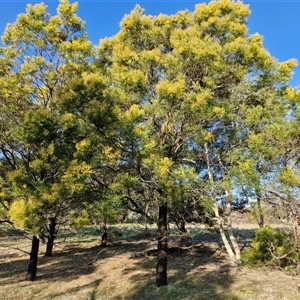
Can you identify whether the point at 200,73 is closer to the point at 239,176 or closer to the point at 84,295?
the point at 239,176

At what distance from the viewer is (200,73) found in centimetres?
978

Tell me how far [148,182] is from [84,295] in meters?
3.62

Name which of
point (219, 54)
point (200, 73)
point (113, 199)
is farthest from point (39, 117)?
point (219, 54)

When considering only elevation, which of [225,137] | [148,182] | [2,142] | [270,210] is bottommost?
[270,210]

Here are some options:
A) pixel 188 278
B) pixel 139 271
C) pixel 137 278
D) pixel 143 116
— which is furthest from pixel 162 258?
pixel 143 116

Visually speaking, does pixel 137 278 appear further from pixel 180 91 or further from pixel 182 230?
pixel 180 91

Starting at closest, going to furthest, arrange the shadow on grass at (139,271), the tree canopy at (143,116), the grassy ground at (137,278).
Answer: the tree canopy at (143,116) → the grassy ground at (137,278) → the shadow on grass at (139,271)

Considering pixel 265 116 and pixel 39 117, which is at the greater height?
pixel 265 116

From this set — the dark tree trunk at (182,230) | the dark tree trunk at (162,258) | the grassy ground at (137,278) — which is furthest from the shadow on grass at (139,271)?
the dark tree trunk at (182,230)

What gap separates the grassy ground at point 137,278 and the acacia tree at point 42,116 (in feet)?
4.50

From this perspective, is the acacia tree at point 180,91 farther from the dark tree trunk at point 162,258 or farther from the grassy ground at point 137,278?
the grassy ground at point 137,278

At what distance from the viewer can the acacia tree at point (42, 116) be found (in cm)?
827

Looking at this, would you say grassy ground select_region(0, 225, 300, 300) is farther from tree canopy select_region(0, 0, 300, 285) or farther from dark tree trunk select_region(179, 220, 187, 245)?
tree canopy select_region(0, 0, 300, 285)

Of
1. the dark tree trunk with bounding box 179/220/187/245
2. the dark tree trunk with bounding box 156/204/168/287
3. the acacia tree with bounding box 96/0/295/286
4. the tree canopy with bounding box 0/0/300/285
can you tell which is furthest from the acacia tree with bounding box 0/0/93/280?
the dark tree trunk with bounding box 179/220/187/245
